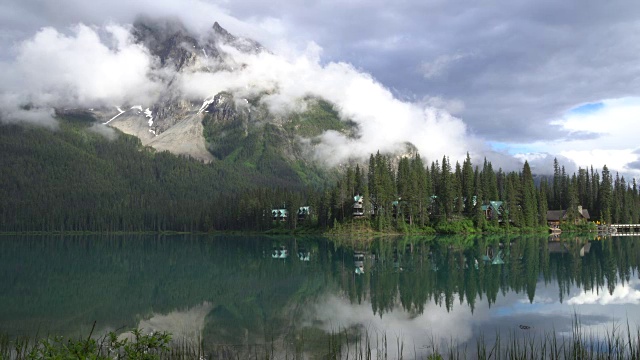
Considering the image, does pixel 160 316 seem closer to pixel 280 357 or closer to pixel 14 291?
pixel 280 357

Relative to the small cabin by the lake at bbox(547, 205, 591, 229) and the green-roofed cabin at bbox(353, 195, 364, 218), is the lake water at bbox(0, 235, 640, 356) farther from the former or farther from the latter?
the small cabin by the lake at bbox(547, 205, 591, 229)

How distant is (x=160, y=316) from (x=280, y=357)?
15.1 metres

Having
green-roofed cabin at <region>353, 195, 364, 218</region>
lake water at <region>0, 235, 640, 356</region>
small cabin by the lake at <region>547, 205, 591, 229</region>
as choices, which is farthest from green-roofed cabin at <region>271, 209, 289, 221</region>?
lake water at <region>0, 235, 640, 356</region>

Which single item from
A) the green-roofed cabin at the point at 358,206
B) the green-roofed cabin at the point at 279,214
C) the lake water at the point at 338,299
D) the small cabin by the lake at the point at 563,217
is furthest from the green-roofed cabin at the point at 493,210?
the lake water at the point at 338,299

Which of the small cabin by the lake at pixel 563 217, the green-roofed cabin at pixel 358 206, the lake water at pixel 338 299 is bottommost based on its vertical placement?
the lake water at pixel 338 299

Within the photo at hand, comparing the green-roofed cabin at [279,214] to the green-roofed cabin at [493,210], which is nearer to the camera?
the green-roofed cabin at [493,210]

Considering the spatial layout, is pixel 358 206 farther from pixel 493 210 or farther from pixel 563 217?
pixel 563 217

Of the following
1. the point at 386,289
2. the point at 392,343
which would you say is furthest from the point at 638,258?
the point at 392,343

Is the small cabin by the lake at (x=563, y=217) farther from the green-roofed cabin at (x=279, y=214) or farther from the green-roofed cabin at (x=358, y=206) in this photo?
the green-roofed cabin at (x=279, y=214)

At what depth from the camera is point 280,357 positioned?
21891 mm

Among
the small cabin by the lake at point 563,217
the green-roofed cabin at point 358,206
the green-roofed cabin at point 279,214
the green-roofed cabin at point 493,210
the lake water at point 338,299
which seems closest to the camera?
the lake water at point 338,299

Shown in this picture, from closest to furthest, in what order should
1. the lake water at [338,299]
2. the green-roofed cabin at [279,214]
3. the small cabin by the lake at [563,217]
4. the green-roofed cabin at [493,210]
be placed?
the lake water at [338,299], the green-roofed cabin at [493,210], the small cabin by the lake at [563,217], the green-roofed cabin at [279,214]

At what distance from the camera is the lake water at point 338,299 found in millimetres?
26734

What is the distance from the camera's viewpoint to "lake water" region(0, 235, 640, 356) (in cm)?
2673
